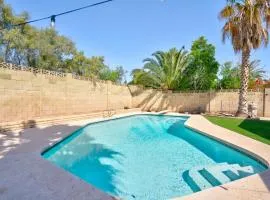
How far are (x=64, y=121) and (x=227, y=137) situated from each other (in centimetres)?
897

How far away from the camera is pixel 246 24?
1318cm

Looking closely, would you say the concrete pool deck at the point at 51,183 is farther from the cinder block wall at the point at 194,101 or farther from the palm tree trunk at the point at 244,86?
the cinder block wall at the point at 194,101

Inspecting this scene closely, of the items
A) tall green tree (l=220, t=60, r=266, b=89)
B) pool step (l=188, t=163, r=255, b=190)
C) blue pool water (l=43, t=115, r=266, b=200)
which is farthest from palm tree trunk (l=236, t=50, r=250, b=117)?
pool step (l=188, t=163, r=255, b=190)

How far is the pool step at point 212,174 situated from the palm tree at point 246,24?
10.8m

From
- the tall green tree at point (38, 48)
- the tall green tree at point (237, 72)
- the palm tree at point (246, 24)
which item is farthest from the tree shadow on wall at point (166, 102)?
the tall green tree at point (38, 48)

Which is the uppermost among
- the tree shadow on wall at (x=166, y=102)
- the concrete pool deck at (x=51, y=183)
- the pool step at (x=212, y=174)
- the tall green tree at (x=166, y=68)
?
the tall green tree at (x=166, y=68)

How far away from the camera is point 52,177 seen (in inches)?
161

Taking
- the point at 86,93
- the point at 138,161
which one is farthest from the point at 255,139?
the point at 86,93

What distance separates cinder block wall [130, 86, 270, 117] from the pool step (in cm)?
1328

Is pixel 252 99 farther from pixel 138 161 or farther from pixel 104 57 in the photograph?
pixel 104 57

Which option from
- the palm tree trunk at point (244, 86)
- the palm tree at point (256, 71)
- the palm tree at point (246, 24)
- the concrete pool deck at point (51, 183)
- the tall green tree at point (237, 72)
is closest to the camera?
the concrete pool deck at point (51, 183)

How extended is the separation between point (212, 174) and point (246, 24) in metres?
11.8

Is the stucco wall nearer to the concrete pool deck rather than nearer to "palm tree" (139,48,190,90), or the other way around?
"palm tree" (139,48,190,90)

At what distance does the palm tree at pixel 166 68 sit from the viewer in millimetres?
19750
